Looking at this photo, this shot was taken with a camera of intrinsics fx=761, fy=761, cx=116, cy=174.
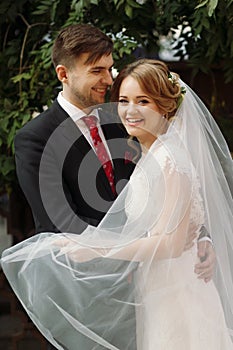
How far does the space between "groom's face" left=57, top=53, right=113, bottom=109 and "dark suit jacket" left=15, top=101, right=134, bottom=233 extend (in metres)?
0.07

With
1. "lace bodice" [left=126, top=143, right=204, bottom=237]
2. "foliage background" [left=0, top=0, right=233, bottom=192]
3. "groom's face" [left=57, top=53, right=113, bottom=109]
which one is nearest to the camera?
"lace bodice" [left=126, top=143, right=204, bottom=237]

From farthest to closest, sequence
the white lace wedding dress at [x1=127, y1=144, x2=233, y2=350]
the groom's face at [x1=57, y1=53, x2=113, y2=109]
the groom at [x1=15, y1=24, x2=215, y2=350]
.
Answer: the groom's face at [x1=57, y1=53, x2=113, y2=109] → the groom at [x1=15, y1=24, x2=215, y2=350] → the white lace wedding dress at [x1=127, y1=144, x2=233, y2=350]

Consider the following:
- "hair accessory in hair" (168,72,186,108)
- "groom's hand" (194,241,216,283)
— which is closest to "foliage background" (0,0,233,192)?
"hair accessory in hair" (168,72,186,108)

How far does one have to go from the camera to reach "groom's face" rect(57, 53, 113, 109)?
8.89ft

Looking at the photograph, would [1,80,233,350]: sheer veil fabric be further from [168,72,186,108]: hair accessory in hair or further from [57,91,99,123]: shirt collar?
[57,91,99,123]: shirt collar

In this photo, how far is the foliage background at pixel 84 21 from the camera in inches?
137

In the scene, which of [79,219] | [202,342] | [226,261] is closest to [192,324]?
[202,342]

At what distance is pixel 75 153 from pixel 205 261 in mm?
588

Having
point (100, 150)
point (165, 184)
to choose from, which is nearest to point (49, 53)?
point (100, 150)

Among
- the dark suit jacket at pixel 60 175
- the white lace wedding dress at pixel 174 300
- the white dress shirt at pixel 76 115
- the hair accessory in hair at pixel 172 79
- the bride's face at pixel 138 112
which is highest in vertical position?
the hair accessory in hair at pixel 172 79

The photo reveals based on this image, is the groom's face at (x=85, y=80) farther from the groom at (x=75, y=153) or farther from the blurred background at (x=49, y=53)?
the blurred background at (x=49, y=53)

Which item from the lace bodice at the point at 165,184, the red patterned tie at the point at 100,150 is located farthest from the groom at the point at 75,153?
the lace bodice at the point at 165,184

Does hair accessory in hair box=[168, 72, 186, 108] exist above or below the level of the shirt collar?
above

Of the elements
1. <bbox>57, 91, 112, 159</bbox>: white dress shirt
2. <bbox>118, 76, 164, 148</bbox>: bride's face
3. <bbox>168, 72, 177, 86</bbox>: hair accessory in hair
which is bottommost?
<bbox>57, 91, 112, 159</bbox>: white dress shirt
